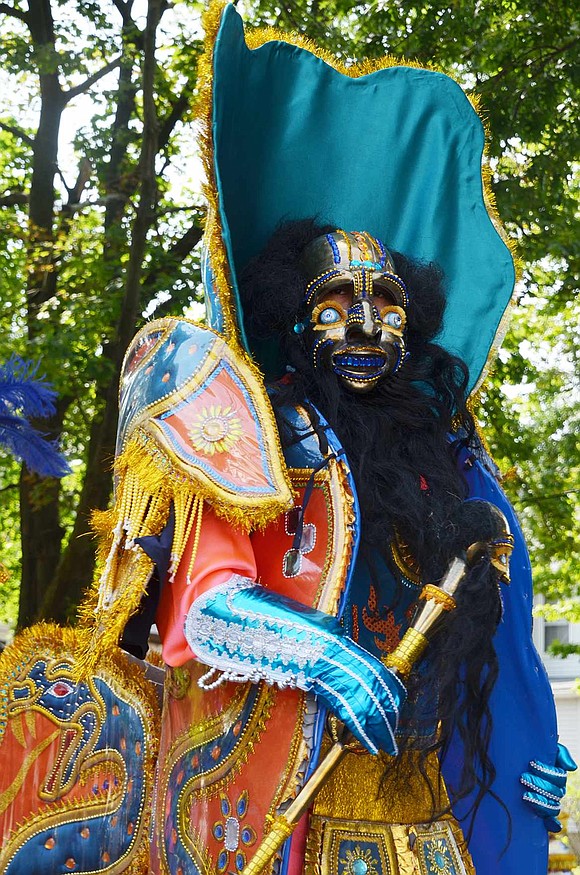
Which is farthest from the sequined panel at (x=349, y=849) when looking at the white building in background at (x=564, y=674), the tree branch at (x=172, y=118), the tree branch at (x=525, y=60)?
the white building in background at (x=564, y=674)

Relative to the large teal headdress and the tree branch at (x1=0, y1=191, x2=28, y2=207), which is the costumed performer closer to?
the large teal headdress

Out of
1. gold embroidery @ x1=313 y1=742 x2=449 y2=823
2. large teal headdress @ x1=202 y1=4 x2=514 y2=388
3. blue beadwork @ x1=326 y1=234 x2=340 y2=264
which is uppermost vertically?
large teal headdress @ x1=202 y1=4 x2=514 y2=388

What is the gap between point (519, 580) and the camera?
3.48m

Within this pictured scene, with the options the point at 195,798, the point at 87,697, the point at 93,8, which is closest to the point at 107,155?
the point at 93,8

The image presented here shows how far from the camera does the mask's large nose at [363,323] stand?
3168 millimetres

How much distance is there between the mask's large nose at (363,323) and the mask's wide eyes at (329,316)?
0.03 metres

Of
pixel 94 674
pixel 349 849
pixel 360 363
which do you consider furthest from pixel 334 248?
pixel 349 849

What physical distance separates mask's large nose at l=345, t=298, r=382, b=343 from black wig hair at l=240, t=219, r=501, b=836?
0.10 m

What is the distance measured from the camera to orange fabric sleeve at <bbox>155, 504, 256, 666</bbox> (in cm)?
279

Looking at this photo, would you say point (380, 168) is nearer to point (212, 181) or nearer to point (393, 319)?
point (393, 319)

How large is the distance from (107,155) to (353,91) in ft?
16.2

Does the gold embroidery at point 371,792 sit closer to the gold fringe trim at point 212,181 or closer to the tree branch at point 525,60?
the gold fringe trim at point 212,181

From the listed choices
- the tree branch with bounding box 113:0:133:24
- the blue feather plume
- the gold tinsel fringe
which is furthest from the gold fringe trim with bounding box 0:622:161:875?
the tree branch with bounding box 113:0:133:24

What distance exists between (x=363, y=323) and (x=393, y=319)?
0.12 metres
